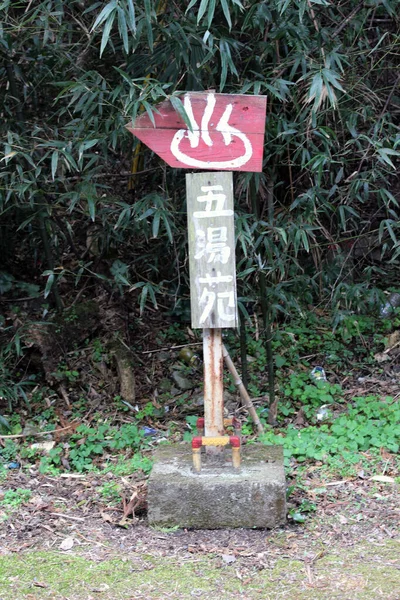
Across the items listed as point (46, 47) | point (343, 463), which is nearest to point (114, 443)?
point (343, 463)

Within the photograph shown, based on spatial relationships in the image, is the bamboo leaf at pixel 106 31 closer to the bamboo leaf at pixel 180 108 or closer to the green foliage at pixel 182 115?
the green foliage at pixel 182 115

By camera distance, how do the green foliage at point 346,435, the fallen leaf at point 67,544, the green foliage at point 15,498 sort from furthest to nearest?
the green foliage at point 346,435 → the green foliage at point 15,498 → the fallen leaf at point 67,544

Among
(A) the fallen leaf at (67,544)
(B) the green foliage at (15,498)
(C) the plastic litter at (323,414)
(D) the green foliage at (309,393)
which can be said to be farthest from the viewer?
(D) the green foliage at (309,393)

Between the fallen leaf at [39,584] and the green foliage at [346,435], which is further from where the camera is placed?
the green foliage at [346,435]

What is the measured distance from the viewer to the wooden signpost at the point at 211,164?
3104mm

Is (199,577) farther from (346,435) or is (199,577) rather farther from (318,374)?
(318,374)

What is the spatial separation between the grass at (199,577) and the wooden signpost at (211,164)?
53 centimetres

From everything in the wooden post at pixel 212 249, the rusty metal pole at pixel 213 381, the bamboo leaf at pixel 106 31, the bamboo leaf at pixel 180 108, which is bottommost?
the rusty metal pole at pixel 213 381

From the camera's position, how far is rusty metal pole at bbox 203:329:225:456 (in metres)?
3.24

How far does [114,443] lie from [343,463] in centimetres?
136

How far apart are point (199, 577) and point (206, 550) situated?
192mm

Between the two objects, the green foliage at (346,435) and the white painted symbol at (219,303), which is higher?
the white painted symbol at (219,303)

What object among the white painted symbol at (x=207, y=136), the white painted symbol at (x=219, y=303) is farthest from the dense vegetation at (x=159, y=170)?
the white painted symbol at (x=219, y=303)

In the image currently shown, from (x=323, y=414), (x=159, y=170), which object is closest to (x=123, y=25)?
(x=159, y=170)
